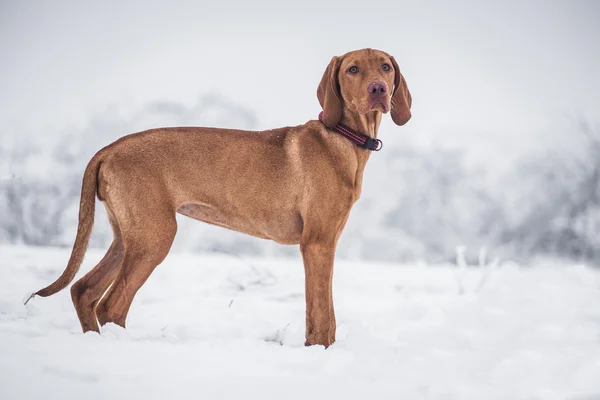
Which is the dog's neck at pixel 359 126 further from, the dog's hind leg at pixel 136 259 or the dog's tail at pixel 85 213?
the dog's tail at pixel 85 213

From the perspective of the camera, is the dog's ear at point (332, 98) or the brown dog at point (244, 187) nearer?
the brown dog at point (244, 187)

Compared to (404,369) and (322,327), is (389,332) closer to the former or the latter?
(322,327)

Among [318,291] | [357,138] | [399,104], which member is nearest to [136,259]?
[318,291]

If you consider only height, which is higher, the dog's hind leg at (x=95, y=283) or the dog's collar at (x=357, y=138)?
the dog's collar at (x=357, y=138)

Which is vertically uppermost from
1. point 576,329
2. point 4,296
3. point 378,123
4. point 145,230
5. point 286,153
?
point 378,123

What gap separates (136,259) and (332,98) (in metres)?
2.14

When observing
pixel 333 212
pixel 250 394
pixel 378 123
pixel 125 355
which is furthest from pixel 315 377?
pixel 378 123

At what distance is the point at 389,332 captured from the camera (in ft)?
17.0

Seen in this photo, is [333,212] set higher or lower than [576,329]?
higher

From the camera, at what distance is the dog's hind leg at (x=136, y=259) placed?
4535 mm

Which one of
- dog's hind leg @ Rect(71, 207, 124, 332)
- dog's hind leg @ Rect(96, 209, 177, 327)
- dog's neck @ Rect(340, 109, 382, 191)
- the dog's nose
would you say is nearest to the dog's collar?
dog's neck @ Rect(340, 109, 382, 191)

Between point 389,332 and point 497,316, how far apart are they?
3.88 ft

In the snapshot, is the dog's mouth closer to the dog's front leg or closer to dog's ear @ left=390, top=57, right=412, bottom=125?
dog's ear @ left=390, top=57, right=412, bottom=125

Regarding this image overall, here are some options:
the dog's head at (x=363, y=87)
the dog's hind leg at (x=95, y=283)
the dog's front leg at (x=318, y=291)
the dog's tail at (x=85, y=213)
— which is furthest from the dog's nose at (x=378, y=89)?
the dog's hind leg at (x=95, y=283)
